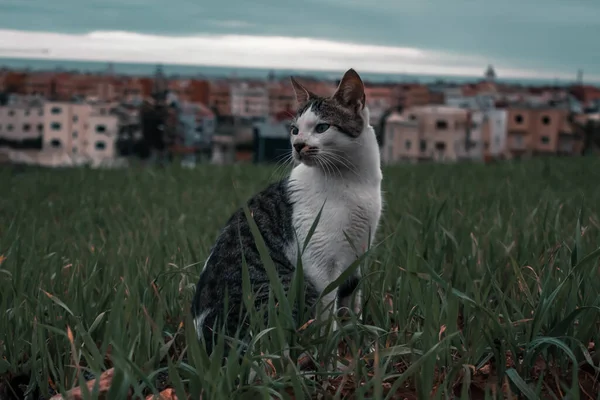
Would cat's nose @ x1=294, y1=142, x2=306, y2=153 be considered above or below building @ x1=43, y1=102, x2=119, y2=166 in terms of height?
above

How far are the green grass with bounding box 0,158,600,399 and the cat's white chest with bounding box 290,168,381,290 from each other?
0.15 m

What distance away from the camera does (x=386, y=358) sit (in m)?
2.45

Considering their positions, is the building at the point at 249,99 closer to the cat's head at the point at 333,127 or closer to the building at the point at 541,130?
the building at the point at 541,130

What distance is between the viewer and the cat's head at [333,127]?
324 cm

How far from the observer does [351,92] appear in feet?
10.8

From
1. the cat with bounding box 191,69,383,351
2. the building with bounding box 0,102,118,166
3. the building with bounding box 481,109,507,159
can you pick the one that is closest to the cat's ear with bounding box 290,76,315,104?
the cat with bounding box 191,69,383,351

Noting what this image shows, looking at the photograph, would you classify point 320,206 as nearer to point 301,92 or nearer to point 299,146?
point 299,146

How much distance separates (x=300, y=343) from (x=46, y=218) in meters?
4.19

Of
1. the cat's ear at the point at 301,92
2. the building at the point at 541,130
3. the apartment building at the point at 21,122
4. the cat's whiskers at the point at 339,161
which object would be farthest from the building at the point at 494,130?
the cat's whiskers at the point at 339,161

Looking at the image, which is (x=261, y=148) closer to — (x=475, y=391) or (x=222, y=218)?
(x=222, y=218)

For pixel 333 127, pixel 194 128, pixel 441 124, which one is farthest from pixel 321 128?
pixel 441 124

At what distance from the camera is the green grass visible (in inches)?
85.7

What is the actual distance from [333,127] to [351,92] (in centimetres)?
19

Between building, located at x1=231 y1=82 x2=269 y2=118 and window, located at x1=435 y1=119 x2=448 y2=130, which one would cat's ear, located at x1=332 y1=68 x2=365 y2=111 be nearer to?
window, located at x1=435 y1=119 x2=448 y2=130
